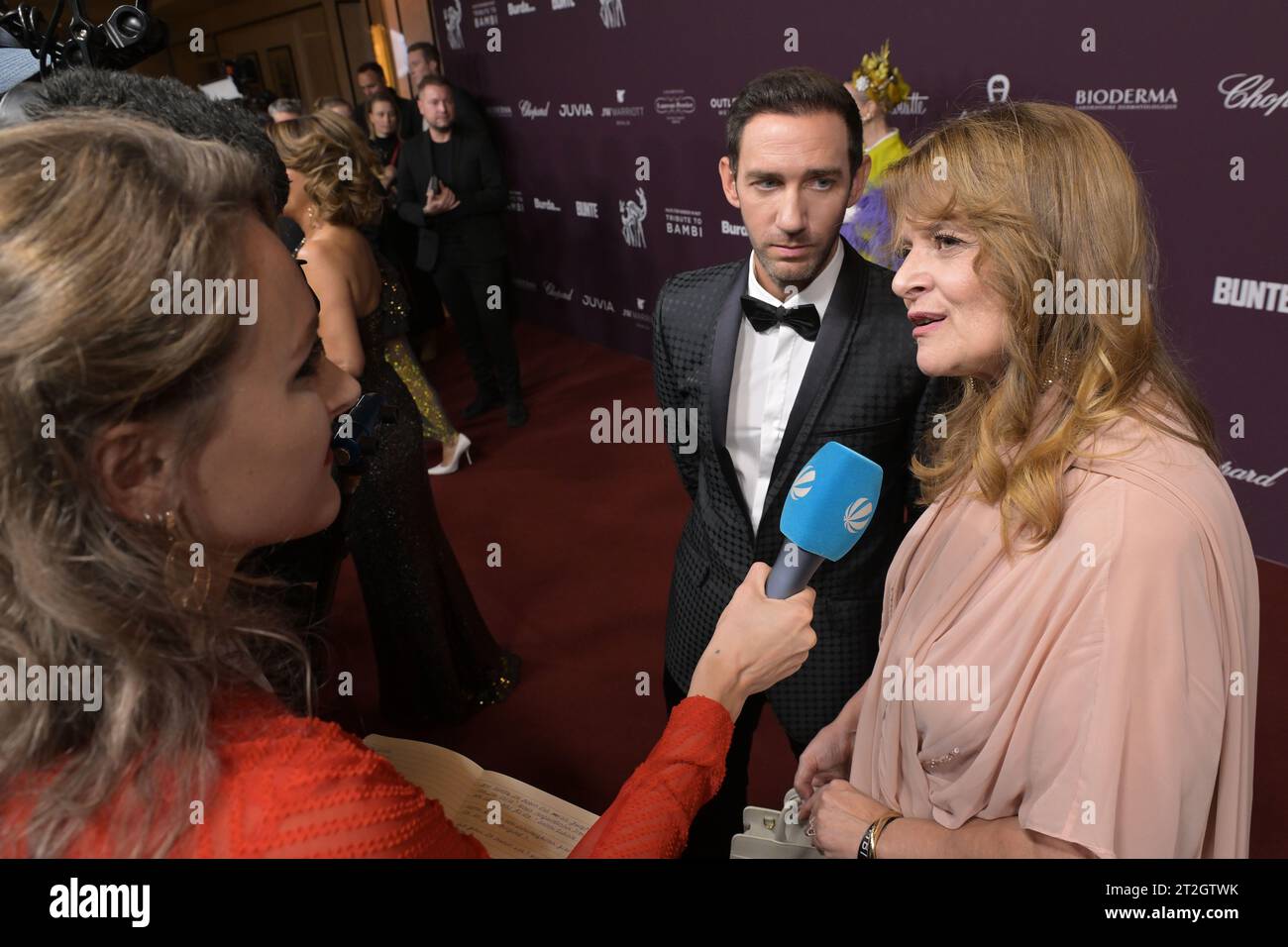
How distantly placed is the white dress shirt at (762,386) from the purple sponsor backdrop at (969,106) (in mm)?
1024

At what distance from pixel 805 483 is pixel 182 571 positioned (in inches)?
29.7

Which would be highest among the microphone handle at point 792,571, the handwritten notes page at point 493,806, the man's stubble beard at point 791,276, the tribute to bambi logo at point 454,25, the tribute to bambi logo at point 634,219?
the tribute to bambi logo at point 454,25

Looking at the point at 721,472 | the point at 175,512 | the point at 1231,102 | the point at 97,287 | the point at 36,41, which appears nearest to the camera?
the point at 97,287

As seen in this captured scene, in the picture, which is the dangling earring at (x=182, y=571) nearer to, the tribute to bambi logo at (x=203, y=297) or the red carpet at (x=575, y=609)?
the tribute to bambi logo at (x=203, y=297)

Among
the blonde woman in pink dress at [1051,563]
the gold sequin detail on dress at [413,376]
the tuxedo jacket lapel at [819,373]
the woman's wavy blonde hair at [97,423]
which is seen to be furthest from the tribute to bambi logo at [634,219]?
the woman's wavy blonde hair at [97,423]

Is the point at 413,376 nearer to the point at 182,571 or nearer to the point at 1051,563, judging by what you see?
the point at 182,571

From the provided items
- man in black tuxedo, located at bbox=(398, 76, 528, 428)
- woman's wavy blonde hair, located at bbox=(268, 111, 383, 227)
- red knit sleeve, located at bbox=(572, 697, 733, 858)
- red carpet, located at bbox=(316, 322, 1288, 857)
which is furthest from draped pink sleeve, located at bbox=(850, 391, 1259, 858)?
man in black tuxedo, located at bbox=(398, 76, 528, 428)

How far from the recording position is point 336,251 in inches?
91.9

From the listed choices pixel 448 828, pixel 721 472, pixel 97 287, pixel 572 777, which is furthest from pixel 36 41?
pixel 572 777

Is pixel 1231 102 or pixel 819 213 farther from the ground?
pixel 1231 102

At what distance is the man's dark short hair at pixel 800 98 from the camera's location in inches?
67.4

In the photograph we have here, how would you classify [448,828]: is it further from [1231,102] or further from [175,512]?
[1231,102]

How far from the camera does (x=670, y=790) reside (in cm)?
96

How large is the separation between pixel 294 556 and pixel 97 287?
0.95 meters
